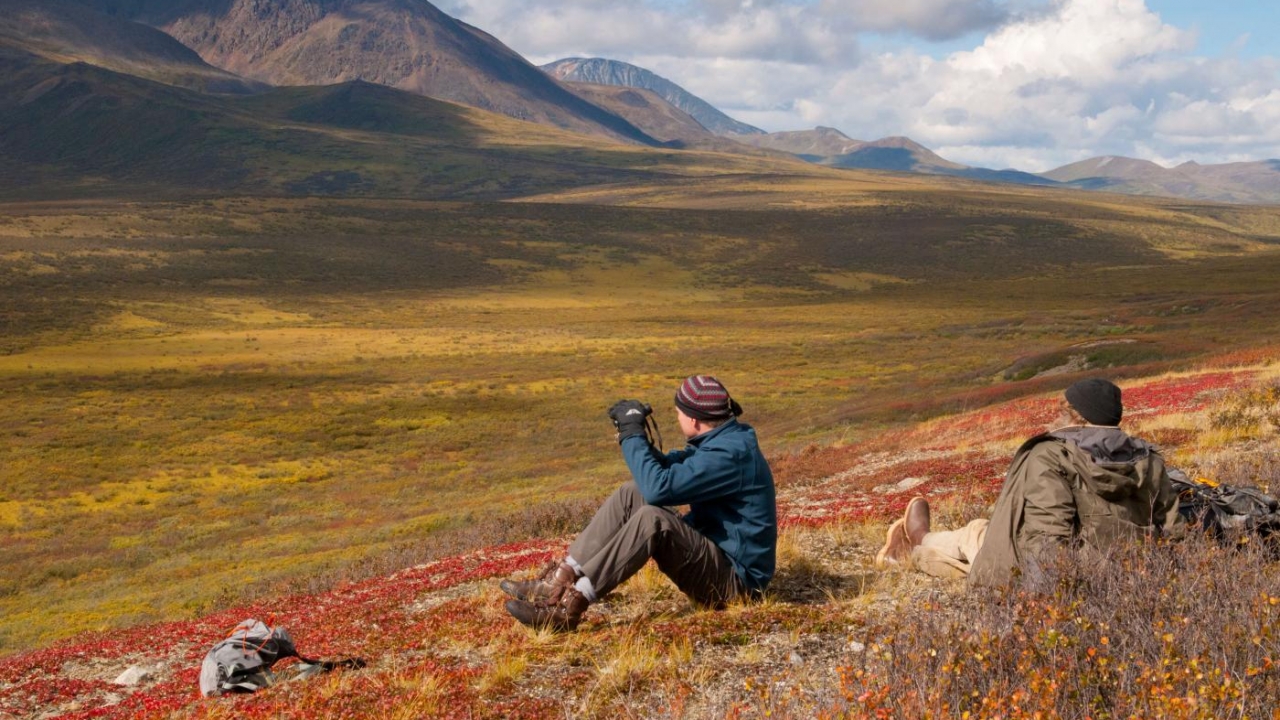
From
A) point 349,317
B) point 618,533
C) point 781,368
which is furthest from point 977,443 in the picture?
point 349,317

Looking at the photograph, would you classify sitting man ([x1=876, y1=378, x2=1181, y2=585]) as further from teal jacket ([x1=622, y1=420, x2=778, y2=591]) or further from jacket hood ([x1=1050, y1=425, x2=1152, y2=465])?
teal jacket ([x1=622, y1=420, x2=778, y2=591])

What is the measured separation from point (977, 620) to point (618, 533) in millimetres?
2388

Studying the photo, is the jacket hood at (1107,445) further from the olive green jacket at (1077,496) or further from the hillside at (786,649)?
the hillside at (786,649)

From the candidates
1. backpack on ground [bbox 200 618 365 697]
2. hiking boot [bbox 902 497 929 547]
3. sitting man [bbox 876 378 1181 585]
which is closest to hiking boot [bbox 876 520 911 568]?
hiking boot [bbox 902 497 929 547]

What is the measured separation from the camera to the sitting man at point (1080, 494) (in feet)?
19.4

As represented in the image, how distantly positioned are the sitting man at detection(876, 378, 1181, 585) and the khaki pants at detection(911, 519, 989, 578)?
61 centimetres

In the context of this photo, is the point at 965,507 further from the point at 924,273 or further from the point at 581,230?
the point at 581,230

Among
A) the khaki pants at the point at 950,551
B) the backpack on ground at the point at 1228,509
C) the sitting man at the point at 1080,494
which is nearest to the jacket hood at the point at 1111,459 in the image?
the sitting man at the point at 1080,494

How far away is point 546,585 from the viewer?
6344 millimetres

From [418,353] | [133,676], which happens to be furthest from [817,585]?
[418,353]

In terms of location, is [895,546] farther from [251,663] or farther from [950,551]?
[251,663]

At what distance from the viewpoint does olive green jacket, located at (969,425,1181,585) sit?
5.92 meters

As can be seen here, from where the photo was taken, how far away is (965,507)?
9.56 metres

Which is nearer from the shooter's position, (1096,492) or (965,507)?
(1096,492)
